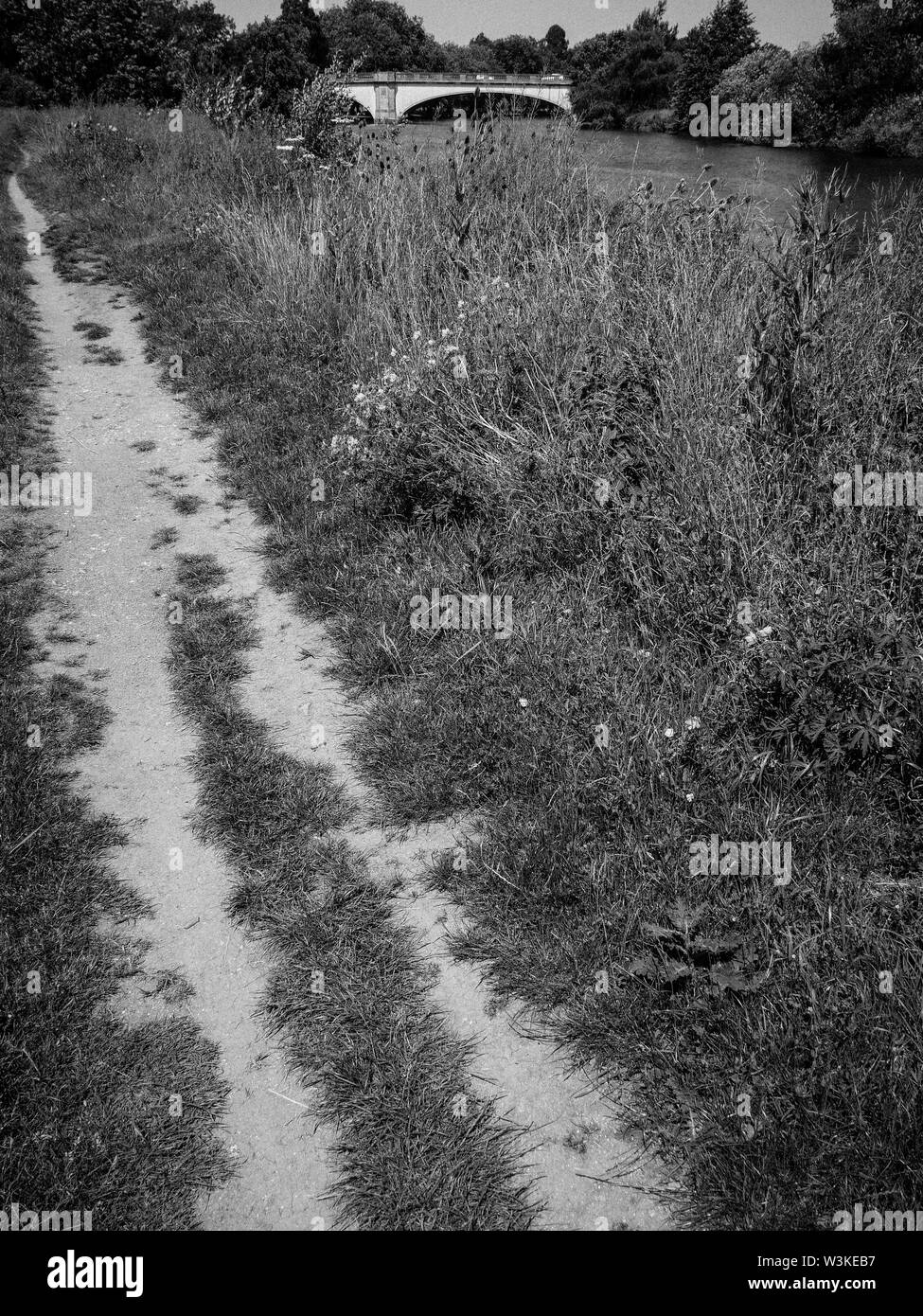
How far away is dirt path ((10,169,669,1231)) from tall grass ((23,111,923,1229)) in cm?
16

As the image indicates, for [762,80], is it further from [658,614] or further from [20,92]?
[658,614]

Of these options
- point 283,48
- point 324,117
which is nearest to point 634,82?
point 283,48

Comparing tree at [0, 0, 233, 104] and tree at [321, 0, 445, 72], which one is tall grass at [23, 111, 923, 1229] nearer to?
tree at [0, 0, 233, 104]

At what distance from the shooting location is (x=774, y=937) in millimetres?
2568

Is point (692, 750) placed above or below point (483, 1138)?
above

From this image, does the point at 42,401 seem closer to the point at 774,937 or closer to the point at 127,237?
the point at 127,237

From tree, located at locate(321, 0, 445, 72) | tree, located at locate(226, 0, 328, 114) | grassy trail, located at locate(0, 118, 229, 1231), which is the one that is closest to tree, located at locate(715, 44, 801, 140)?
tree, located at locate(226, 0, 328, 114)

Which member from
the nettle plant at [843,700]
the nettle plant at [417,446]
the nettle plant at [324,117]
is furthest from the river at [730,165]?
the nettle plant at [843,700]

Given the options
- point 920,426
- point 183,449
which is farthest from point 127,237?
point 920,426

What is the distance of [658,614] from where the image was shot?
3820 millimetres

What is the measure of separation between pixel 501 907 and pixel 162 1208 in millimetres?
1337

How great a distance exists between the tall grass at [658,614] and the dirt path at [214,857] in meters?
0.16

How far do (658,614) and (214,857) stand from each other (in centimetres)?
229
